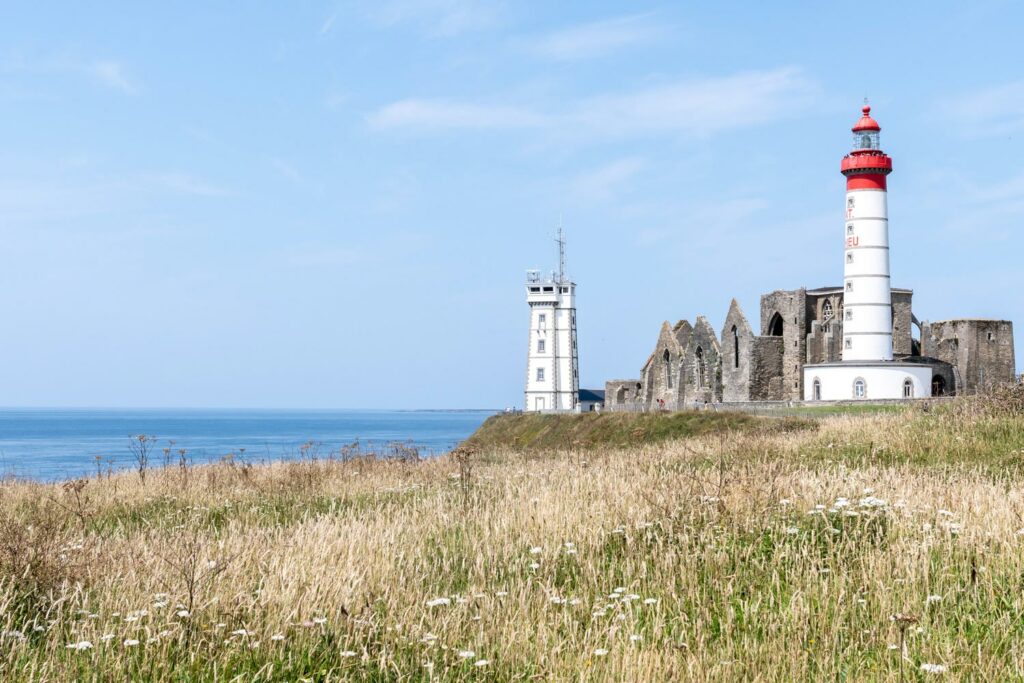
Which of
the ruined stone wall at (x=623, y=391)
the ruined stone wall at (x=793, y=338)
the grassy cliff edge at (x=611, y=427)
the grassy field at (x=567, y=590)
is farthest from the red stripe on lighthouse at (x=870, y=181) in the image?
the grassy field at (x=567, y=590)

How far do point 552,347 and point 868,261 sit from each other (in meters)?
31.0

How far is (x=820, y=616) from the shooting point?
6012mm

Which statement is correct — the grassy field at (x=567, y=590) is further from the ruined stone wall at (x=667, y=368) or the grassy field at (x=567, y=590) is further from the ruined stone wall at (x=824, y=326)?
the ruined stone wall at (x=667, y=368)

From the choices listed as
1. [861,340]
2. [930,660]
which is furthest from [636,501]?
[861,340]

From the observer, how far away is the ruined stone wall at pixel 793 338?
5500cm

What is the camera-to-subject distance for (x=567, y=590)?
277 inches

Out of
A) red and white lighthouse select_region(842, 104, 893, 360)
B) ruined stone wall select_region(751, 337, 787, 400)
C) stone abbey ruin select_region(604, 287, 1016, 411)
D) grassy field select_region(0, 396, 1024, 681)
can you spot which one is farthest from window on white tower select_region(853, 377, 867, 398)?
grassy field select_region(0, 396, 1024, 681)

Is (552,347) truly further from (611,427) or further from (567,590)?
(567,590)

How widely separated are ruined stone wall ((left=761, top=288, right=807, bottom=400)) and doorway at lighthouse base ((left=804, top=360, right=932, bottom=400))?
623 cm

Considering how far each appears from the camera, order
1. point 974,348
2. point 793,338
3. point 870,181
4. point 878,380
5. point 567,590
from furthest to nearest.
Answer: point 793,338
point 974,348
point 870,181
point 878,380
point 567,590

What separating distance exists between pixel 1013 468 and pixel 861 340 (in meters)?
36.5

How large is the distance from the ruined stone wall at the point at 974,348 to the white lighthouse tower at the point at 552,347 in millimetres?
27123

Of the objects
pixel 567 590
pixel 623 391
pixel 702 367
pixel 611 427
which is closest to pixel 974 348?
pixel 702 367

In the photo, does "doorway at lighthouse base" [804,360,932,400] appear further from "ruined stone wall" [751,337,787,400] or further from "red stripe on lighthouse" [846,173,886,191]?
"red stripe on lighthouse" [846,173,886,191]
